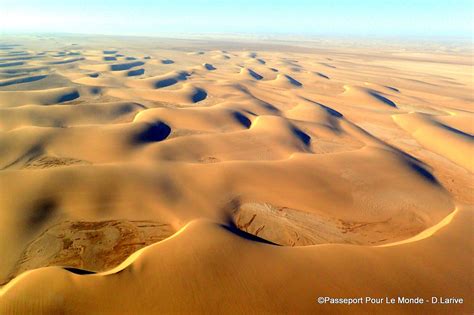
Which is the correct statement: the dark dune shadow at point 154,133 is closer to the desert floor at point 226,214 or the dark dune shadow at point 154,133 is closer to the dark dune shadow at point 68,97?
the desert floor at point 226,214

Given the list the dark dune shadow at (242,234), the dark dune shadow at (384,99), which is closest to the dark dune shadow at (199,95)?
the dark dune shadow at (384,99)

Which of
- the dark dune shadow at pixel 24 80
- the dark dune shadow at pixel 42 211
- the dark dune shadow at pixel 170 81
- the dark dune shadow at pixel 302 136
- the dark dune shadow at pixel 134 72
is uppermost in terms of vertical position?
the dark dune shadow at pixel 42 211

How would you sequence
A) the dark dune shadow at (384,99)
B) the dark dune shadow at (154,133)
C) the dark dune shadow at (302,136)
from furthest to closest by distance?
1. the dark dune shadow at (384,99)
2. the dark dune shadow at (302,136)
3. the dark dune shadow at (154,133)

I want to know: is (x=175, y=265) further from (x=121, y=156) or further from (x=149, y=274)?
(x=121, y=156)

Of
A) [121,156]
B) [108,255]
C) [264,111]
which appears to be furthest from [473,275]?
[264,111]

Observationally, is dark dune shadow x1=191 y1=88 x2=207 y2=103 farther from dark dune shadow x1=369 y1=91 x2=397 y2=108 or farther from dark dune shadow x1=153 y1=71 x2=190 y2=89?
dark dune shadow x1=369 y1=91 x2=397 y2=108

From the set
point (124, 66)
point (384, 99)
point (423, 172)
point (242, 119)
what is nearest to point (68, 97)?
point (242, 119)

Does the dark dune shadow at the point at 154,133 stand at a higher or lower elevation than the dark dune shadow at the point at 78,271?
lower
